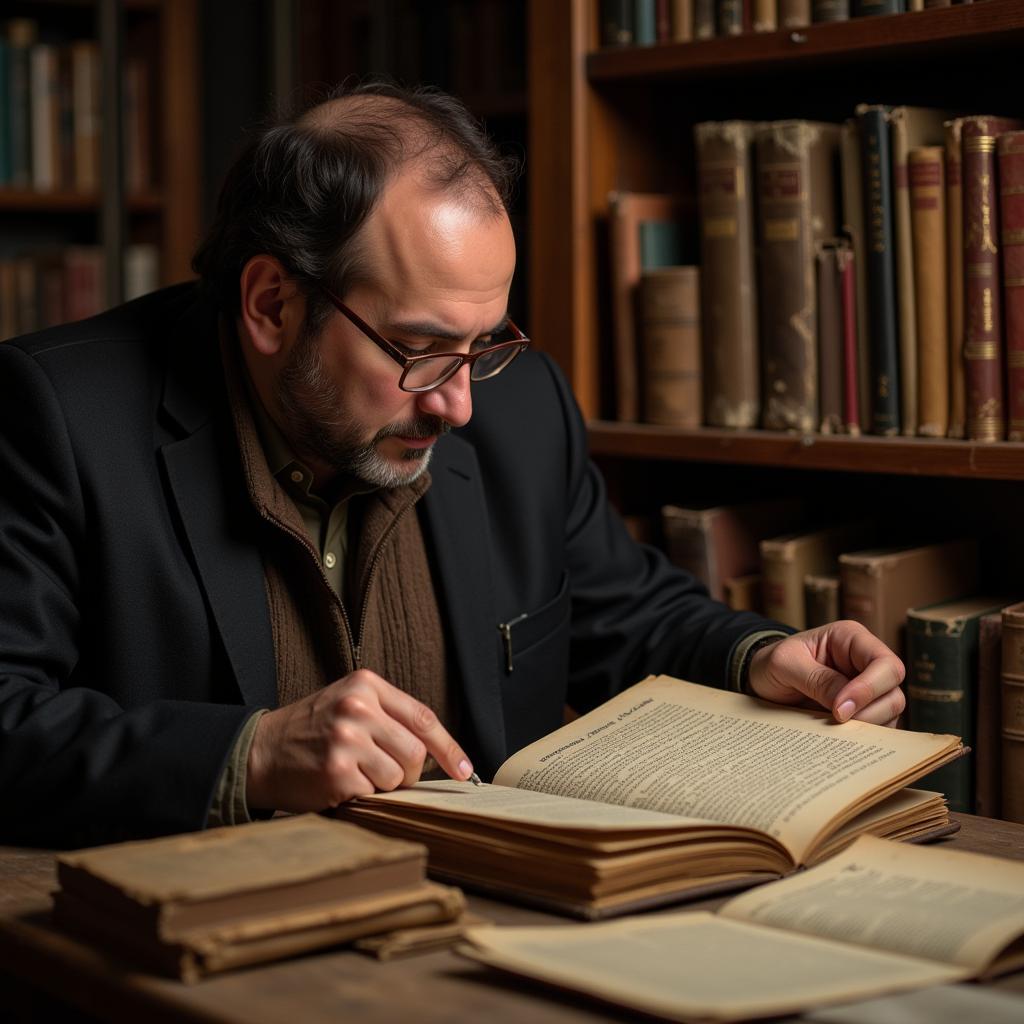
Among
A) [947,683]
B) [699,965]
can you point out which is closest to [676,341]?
[947,683]

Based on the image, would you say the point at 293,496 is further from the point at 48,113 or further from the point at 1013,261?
the point at 48,113

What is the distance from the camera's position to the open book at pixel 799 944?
84cm

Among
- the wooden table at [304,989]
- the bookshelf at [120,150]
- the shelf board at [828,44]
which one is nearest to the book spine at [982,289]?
the shelf board at [828,44]

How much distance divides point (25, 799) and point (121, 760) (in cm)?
9

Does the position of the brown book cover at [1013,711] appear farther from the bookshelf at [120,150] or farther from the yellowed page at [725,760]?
the bookshelf at [120,150]

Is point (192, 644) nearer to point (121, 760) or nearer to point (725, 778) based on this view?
point (121, 760)

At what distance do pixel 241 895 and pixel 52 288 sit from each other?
258cm

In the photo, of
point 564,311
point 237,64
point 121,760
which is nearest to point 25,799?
point 121,760

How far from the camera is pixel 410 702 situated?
1.20 m

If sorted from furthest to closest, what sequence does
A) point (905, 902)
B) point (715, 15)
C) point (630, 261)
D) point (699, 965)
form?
point (630, 261), point (715, 15), point (905, 902), point (699, 965)

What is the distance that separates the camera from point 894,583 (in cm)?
183

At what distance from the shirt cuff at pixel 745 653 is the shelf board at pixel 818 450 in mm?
273

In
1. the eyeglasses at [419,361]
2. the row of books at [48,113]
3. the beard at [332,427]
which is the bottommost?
the beard at [332,427]

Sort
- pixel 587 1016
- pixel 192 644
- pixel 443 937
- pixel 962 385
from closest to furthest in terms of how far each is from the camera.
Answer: pixel 587 1016, pixel 443 937, pixel 192 644, pixel 962 385
